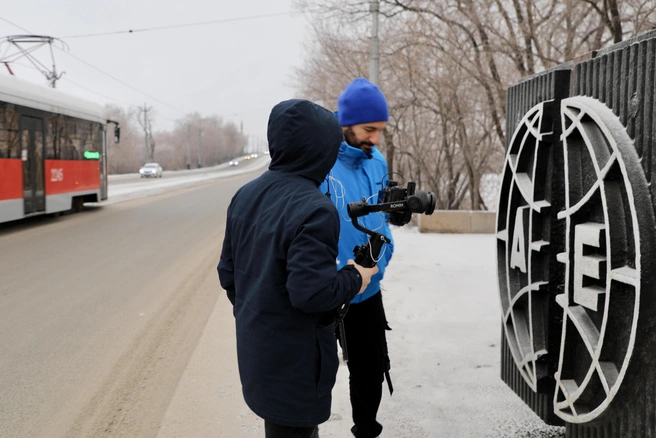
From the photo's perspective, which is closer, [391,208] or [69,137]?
[391,208]

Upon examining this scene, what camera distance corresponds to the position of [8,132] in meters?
12.1

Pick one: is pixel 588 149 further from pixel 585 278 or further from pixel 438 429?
pixel 438 429

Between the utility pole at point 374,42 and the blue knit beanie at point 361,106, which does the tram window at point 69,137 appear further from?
the blue knit beanie at point 361,106

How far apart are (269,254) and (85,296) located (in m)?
5.35

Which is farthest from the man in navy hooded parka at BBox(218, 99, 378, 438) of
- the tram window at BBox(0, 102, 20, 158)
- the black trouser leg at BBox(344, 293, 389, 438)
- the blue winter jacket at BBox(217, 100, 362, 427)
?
the tram window at BBox(0, 102, 20, 158)

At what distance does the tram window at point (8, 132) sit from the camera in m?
11.9

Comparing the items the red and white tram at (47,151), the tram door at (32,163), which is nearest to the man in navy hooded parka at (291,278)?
the red and white tram at (47,151)

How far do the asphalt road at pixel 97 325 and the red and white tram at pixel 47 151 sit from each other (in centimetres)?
130

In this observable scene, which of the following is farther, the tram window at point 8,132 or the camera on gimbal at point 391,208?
the tram window at point 8,132

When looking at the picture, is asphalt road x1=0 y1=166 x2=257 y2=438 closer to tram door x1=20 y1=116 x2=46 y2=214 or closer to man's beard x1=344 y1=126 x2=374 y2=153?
tram door x1=20 y1=116 x2=46 y2=214

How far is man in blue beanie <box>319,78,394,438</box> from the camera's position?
113 inches

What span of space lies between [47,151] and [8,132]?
1.78 m

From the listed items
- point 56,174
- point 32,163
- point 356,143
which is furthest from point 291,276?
point 56,174

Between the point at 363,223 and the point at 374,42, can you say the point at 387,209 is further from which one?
the point at 374,42
